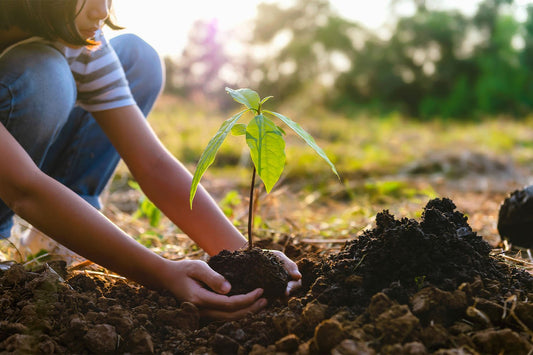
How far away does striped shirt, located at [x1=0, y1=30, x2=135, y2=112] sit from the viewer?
5.37 feet

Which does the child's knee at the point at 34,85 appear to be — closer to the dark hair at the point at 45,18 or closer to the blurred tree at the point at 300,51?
the dark hair at the point at 45,18

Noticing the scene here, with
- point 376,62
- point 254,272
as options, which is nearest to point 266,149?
point 254,272

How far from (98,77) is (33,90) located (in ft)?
0.73

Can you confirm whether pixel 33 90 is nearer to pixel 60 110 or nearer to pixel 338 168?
pixel 60 110

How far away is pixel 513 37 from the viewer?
11797 millimetres

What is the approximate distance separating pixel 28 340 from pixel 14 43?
1133 mm

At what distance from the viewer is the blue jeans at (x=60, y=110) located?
1.54 meters

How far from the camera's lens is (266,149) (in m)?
1.00

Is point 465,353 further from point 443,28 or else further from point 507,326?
point 443,28

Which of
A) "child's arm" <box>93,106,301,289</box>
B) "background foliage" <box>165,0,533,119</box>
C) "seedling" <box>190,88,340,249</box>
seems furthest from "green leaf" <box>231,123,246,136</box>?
"background foliage" <box>165,0,533,119</box>

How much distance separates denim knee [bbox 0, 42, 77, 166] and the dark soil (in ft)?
1.88

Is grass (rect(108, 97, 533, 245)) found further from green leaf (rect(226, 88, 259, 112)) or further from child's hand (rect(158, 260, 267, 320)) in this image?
green leaf (rect(226, 88, 259, 112))

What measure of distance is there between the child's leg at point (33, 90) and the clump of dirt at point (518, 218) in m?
1.58

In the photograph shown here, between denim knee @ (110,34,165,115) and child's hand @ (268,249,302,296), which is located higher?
denim knee @ (110,34,165,115)
